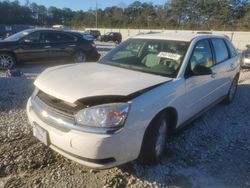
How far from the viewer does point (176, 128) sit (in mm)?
4160

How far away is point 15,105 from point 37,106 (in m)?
2.71

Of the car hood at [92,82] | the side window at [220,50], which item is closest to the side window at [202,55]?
the side window at [220,50]

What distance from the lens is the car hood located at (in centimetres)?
323

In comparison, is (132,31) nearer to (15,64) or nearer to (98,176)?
(15,64)

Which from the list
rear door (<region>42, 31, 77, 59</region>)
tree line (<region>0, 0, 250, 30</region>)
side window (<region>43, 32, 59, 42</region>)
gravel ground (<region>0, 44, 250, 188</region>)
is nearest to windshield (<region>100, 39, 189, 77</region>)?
gravel ground (<region>0, 44, 250, 188</region>)

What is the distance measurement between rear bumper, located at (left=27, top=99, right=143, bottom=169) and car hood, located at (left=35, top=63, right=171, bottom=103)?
383 mm

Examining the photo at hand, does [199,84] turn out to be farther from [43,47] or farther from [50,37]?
[50,37]

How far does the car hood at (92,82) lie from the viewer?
323 cm

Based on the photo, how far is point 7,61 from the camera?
10719 mm

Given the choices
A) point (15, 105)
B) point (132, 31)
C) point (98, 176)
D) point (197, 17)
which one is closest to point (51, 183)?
point (98, 176)

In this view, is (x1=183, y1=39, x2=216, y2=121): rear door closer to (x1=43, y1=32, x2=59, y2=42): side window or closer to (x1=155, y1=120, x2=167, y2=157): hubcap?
(x1=155, y1=120, x2=167, y2=157): hubcap

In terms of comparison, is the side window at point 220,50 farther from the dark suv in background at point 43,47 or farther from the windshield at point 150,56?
the dark suv in background at point 43,47

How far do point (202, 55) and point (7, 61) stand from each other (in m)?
8.00

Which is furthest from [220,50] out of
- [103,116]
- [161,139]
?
[103,116]
